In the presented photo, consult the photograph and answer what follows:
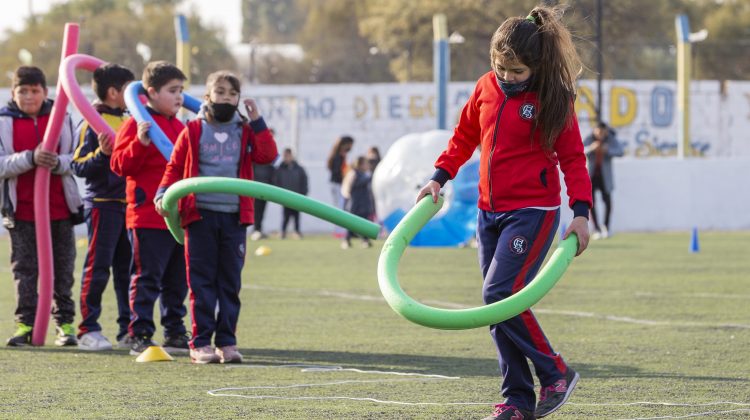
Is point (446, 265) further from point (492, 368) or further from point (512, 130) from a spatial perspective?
point (512, 130)

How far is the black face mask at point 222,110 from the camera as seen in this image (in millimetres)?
8312

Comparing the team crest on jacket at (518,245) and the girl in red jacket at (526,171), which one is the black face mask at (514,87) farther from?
the team crest on jacket at (518,245)

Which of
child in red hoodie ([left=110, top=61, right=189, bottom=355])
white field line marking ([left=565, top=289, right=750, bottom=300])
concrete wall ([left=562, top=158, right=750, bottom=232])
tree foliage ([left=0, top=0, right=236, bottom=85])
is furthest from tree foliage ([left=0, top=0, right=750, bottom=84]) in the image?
child in red hoodie ([left=110, top=61, right=189, bottom=355])

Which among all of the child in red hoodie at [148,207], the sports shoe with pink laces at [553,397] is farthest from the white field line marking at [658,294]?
the sports shoe with pink laces at [553,397]

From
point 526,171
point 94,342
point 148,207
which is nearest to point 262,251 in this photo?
point 94,342

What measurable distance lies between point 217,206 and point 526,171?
274 cm

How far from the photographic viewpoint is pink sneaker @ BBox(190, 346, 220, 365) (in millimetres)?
8438

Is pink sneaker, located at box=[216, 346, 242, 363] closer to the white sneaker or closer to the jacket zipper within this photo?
the white sneaker

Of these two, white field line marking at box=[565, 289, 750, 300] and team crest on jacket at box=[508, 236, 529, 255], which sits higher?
team crest on jacket at box=[508, 236, 529, 255]

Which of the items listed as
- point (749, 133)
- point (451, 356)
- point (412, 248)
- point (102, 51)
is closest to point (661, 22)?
point (749, 133)

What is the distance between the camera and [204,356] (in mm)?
8445

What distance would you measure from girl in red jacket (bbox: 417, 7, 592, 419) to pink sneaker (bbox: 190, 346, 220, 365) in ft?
8.56

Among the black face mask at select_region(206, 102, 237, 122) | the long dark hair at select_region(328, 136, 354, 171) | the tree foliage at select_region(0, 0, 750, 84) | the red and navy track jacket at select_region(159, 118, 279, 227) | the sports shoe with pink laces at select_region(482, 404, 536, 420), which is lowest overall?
the sports shoe with pink laces at select_region(482, 404, 536, 420)

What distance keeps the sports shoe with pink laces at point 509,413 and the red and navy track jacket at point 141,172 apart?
334cm
